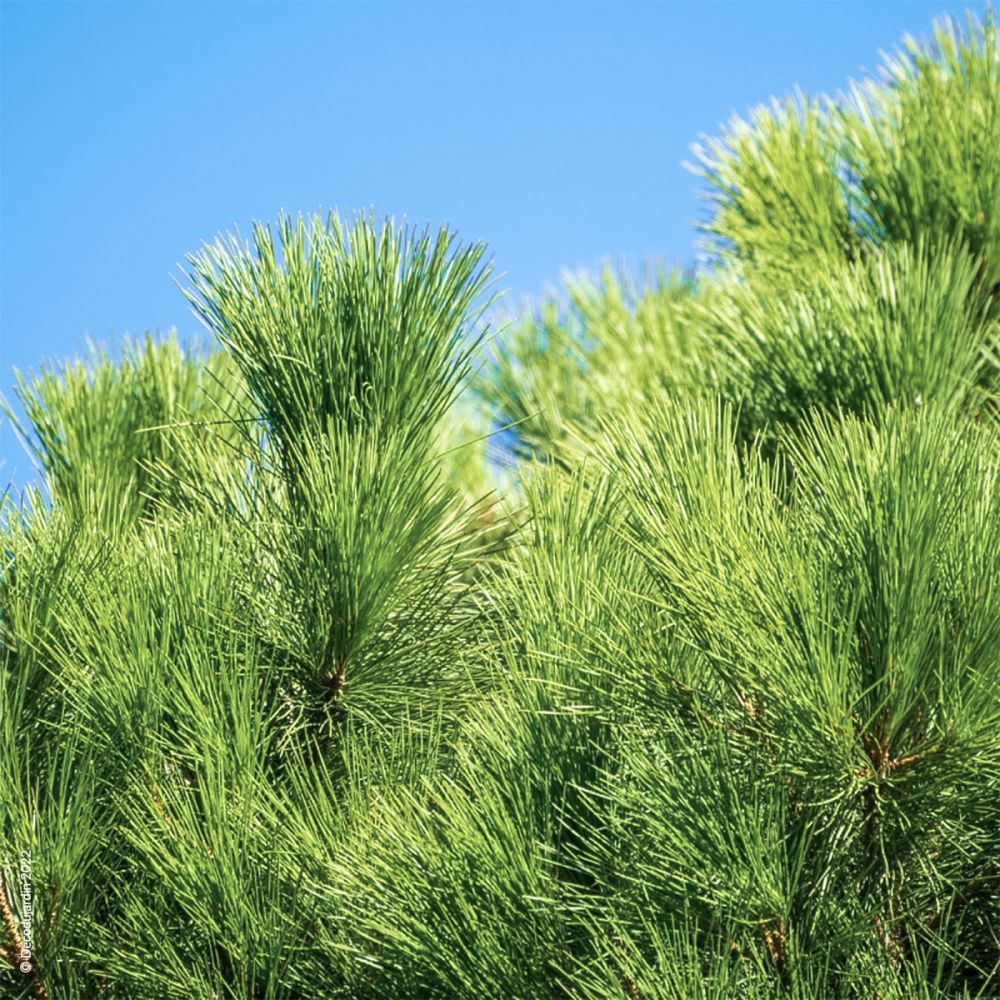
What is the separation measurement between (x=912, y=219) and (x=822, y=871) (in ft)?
3.40

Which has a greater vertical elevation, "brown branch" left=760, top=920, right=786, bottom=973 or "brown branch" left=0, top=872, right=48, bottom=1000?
"brown branch" left=0, top=872, right=48, bottom=1000

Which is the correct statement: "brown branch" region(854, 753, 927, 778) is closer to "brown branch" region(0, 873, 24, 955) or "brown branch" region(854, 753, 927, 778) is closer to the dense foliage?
the dense foliage

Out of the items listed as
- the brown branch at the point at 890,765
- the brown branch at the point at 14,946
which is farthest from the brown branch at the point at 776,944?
the brown branch at the point at 14,946

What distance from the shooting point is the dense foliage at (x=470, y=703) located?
2.61 feet

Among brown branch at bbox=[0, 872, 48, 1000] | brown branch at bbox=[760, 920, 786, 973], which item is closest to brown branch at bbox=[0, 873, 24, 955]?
brown branch at bbox=[0, 872, 48, 1000]

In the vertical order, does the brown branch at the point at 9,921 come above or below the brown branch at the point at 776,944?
above

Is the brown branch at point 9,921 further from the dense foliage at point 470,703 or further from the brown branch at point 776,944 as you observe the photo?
the brown branch at point 776,944

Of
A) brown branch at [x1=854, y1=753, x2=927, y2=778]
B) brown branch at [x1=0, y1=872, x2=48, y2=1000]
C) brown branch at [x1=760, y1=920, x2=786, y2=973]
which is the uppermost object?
brown branch at [x1=854, y1=753, x2=927, y2=778]

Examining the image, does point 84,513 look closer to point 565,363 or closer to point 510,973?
point 510,973

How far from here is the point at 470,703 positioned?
109 cm

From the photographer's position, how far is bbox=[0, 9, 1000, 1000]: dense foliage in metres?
0.79

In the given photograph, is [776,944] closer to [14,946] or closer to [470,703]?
[470,703]

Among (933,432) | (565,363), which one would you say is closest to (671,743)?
(933,432)

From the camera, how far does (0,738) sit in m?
0.95
